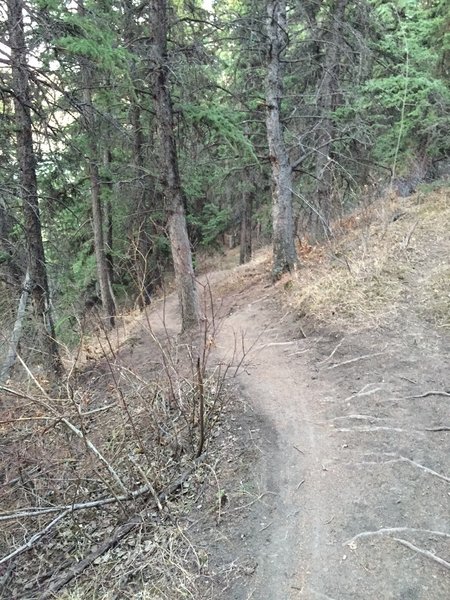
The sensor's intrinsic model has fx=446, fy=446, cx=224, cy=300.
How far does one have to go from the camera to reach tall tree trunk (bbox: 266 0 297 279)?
30.5 feet

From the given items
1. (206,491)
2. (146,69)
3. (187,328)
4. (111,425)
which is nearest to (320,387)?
(206,491)

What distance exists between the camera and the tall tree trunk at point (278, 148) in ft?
30.5

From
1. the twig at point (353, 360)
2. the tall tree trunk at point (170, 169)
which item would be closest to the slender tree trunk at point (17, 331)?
the tall tree trunk at point (170, 169)

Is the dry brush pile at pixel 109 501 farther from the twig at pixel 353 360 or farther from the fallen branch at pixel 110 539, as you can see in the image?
the twig at pixel 353 360

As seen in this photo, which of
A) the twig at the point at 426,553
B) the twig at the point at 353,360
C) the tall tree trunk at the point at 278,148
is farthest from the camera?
the tall tree trunk at the point at 278,148

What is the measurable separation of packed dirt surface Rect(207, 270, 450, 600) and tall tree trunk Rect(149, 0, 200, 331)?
270 cm

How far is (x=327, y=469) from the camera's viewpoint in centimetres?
424

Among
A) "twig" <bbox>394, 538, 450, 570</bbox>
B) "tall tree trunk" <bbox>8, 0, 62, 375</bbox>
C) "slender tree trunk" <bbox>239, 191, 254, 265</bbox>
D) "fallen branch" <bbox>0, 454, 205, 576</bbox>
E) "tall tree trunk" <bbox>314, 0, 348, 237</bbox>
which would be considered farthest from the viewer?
"slender tree trunk" <bbox>239, 191, 254, 265</bbox>

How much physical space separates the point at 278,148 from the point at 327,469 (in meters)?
7.46

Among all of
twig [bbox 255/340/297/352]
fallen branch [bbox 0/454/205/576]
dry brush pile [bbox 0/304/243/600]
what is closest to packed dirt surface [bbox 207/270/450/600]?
twig [bbox 255/340/297/352]

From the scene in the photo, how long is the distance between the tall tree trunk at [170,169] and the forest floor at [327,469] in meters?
1.65

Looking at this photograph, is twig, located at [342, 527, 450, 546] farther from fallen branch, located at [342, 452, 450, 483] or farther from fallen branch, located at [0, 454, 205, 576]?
fallen branch, located at [0, 454, 205, 576]

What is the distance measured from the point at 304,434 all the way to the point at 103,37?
5.78 meters

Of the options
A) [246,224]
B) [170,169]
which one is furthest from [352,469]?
[246,224]
